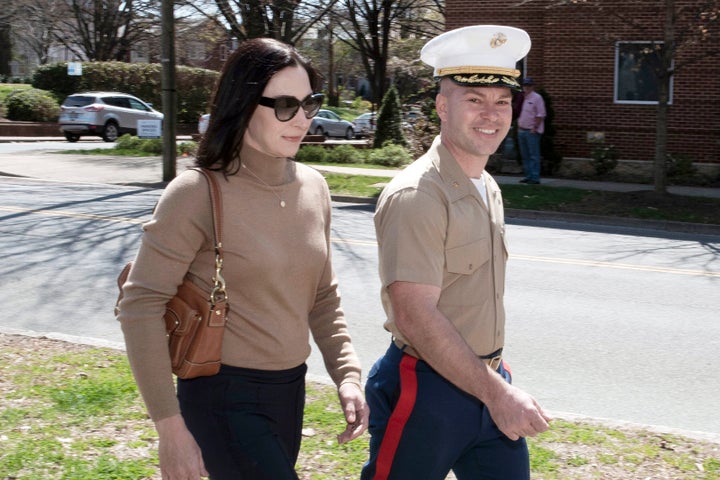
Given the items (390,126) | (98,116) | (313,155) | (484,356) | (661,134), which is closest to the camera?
(484,356)

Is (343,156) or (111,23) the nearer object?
(343,156)

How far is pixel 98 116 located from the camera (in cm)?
3275

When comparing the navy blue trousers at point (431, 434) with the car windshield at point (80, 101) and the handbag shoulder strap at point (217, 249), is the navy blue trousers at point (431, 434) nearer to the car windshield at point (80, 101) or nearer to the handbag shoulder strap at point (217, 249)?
the handbag shoulder strap at point (217, 249)

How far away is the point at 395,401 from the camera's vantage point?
2789mm

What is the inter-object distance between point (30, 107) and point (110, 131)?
6.33m

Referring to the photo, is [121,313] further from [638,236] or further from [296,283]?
[638,236]

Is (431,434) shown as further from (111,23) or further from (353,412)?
(111,23)

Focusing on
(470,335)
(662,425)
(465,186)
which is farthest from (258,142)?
(662,425)

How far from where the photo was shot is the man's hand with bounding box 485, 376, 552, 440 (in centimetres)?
244

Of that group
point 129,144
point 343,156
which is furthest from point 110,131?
point 343,156

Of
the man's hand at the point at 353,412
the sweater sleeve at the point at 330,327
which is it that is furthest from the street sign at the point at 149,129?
the man's hand at the point at 353,412

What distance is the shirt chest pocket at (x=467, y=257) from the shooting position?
2672mm

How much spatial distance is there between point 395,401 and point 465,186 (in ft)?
2.22

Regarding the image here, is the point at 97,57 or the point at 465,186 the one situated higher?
the point at 97,57
